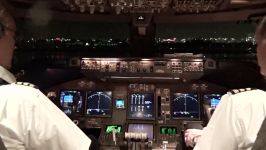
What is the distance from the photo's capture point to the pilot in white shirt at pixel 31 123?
1.64 metres

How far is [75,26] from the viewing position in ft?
19.0

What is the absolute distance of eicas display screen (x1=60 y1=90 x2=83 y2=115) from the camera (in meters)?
5.03

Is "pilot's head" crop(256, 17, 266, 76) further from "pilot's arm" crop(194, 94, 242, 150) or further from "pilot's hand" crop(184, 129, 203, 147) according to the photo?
"pilot's hand" crop(184, 129, 203, 147)

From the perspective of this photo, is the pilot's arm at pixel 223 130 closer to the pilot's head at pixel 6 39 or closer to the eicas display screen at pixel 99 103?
the pilot's head at pixel 6 39

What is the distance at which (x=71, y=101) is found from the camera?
5082mm

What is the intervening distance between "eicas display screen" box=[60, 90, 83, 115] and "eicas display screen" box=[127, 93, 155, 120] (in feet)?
2.09

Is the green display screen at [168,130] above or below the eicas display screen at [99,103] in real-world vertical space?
below

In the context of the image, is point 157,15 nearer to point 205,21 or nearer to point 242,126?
point 205,21

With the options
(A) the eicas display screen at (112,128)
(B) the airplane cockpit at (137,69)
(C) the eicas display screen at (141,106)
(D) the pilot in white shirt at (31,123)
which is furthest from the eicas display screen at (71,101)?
(D) the pilot in white shirt at (31,123)

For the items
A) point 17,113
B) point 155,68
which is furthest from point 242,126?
point 155,68

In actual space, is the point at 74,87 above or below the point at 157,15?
below

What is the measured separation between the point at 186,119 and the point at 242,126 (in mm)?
3307

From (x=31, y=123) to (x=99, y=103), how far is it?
11.2 feet

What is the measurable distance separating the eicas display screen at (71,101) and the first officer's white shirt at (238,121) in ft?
11.1
